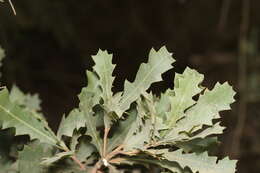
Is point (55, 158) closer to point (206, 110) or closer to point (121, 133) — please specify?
point (121, 133)

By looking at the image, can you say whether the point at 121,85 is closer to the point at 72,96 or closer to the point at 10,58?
the point at 72,96

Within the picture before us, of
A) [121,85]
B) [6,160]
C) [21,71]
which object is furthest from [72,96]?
[6,160]

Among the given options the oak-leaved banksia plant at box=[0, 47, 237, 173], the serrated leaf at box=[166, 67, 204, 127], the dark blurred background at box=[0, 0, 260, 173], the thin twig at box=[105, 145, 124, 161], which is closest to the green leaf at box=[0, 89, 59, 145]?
the oak-leaved banksia plant at box=[0, 47, 237, 173]

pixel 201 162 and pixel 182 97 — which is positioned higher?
pixel 182 97

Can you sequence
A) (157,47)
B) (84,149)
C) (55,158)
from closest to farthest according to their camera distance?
(55,158), (84,149), (157,47)

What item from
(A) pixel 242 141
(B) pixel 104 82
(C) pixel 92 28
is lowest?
(B) pixel 104 82

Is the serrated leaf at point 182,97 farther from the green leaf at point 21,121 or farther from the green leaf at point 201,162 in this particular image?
the green leaf at point 21,121

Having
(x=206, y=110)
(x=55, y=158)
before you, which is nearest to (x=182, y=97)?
(x=206, y=110)

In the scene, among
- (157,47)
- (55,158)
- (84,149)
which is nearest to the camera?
(55,158)
